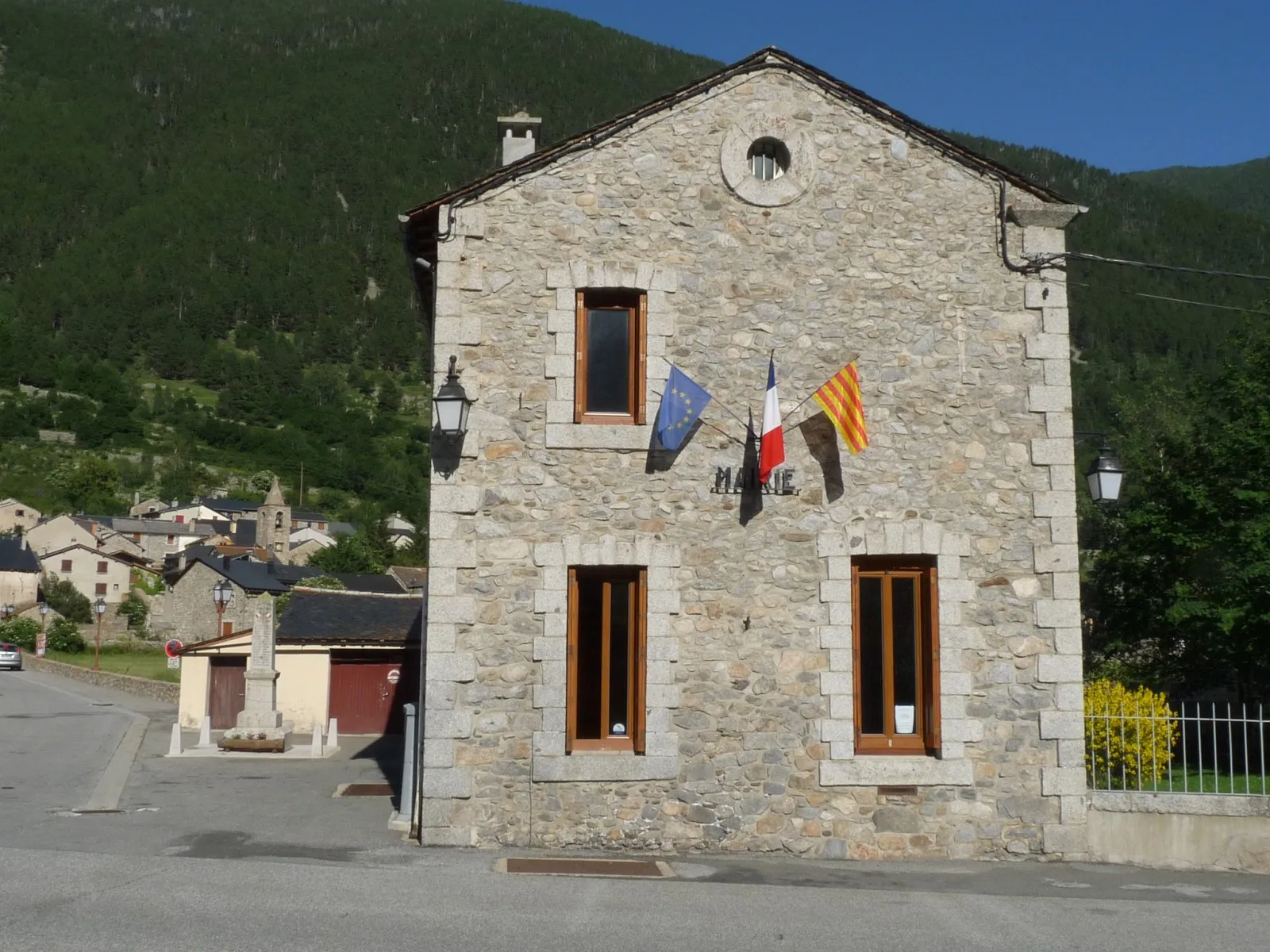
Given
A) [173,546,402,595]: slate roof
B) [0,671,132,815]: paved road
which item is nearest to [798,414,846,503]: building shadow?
[0,671,132,815]: paved road

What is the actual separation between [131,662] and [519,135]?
53.4 m

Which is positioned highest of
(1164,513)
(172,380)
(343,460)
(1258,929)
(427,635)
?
(172,380)

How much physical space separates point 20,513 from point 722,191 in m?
111

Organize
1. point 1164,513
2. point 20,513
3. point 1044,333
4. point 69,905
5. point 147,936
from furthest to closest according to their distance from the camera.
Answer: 1. point 20,513
2. point 1164,513
3. point 1044,333
4. point 69,905
5. point 147,936

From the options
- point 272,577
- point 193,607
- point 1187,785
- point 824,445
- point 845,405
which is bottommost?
point 1187,785

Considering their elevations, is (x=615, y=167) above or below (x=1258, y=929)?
above

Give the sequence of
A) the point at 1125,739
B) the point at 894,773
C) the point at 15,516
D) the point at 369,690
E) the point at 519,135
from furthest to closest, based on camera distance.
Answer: the point at 15,516 → the point at 369,690 → the point at 519,135 → the point at 1125,739 → the point at 894,773

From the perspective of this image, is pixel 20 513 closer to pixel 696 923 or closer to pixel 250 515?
pixel 250 515

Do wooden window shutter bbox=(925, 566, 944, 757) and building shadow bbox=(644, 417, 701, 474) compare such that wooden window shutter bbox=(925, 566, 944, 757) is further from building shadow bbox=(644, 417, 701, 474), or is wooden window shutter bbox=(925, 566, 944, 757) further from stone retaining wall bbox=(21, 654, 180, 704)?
stone retaining wall bbox=(21, 654, 180, 704)

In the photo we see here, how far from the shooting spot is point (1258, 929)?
27.2 ft

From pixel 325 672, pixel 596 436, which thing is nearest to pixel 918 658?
pixel 596 436

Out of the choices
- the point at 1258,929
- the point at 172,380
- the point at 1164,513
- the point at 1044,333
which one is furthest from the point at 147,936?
the point at 172,380

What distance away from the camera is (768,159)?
11.3 m

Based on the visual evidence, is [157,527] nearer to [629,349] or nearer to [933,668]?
[629,349]
